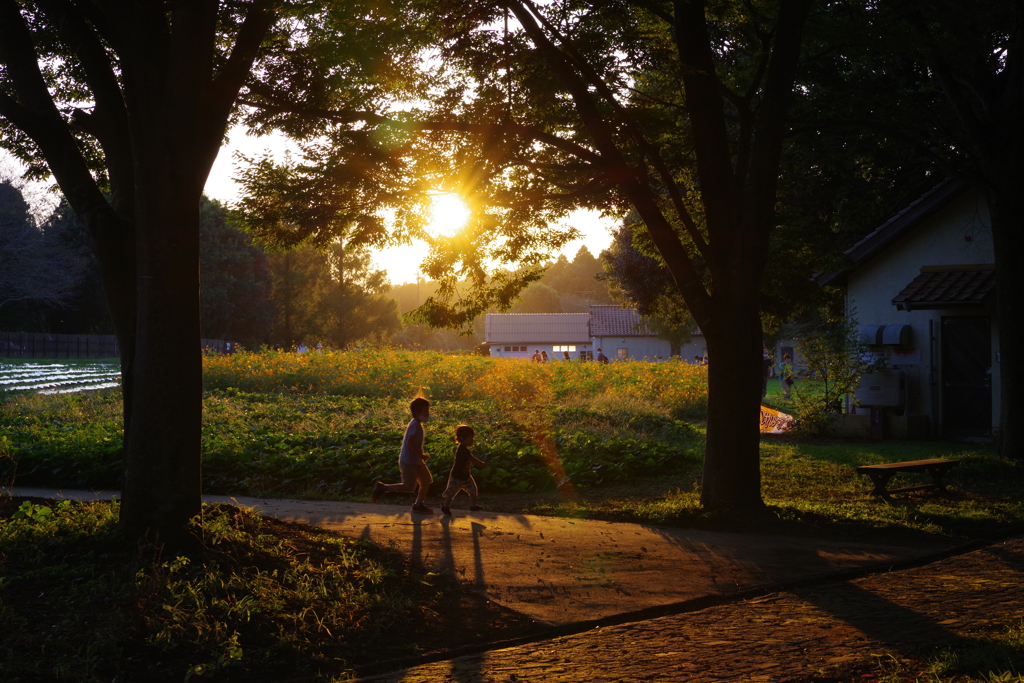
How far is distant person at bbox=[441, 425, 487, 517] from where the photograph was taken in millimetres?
9312

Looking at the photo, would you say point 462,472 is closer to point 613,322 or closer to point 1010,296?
point 1010,296

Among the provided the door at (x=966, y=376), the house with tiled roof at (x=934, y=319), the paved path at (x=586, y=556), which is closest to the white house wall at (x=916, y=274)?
the house with tiled roof at (x=934, y=319)

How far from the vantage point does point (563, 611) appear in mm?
5781

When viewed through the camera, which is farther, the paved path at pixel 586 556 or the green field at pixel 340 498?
the paved path at pixel 586 556

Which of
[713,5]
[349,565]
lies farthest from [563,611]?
[713,5]

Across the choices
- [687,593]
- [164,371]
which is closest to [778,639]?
[687,593]

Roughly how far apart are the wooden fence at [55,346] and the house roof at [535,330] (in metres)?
27.5

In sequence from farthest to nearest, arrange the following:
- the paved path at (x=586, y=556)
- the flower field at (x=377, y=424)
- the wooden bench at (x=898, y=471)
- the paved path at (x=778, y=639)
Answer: the flower field at (x=377, y=424) → the wooden bench at (x=898, y=471) → the paved path at (x=586, y=556) → the paved path at (x=778, y=639)

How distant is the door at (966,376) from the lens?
18.4 m

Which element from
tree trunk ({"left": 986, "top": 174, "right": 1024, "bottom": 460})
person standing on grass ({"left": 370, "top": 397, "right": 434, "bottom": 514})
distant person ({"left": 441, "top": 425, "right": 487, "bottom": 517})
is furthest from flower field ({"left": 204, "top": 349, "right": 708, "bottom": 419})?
person standing on grass ({"left": 370, "top": 397, "right": 434, "bottom": 514})

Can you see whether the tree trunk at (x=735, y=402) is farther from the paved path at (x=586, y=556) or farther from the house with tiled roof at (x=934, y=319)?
the house with tiled roof at (x=934, y=319)

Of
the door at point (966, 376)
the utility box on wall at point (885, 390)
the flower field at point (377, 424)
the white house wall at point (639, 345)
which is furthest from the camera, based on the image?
the white house wall at point (639, 345)

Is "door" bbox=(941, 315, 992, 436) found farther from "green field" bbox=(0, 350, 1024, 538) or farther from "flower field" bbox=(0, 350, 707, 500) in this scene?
"flower field" bbox=(0, 350, 707, 500)

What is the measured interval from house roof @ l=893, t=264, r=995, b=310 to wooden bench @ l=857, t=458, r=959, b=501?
727cm
